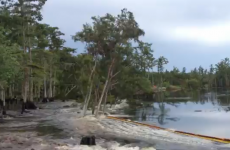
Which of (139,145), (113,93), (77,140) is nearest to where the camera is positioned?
(139,145)

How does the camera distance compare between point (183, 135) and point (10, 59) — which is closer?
Answer: point (183, 135)

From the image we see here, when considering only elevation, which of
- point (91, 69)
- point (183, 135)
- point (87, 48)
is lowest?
point (183, 135)

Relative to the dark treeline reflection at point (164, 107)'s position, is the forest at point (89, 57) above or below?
above

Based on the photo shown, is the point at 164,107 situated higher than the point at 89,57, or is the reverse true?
the point at 89,57

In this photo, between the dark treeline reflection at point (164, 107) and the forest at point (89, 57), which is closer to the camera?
the forest at point (89, 57)

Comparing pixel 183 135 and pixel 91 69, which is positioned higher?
pixel 91 69

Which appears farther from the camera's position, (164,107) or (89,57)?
(164,107)

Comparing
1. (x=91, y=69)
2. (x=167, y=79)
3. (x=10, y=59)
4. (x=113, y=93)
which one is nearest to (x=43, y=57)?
(x=113, y=93)

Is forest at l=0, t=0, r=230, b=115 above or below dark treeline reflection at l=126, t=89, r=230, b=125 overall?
above

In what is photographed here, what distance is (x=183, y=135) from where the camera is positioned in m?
20.5

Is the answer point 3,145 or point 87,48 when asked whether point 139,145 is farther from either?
point 87,48

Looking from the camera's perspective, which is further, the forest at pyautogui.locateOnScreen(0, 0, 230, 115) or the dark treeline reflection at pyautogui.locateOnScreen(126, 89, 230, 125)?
the dark treeline reflection at pyautogui.locateOnScreen(126, 89, 230, 125)

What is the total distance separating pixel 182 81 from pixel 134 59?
108m

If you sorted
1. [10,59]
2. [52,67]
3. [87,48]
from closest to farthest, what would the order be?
1. [10,59]
2. [87,48]
3. [52,67]
